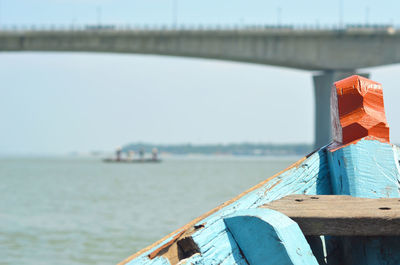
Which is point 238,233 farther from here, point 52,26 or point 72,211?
point 52,26

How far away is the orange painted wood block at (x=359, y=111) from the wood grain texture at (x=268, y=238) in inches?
28.7

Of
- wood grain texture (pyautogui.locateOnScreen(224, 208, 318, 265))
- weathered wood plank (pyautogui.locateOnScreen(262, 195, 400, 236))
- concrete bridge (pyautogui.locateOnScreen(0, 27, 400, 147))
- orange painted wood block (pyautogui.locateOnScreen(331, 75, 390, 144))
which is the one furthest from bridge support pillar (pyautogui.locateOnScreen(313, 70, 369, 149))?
wood grain texture (pyautogui.locateOnScreen(224, 208, 318, 265))

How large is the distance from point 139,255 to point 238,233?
1.11 feet

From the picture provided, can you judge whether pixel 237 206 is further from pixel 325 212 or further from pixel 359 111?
pixel 359 111

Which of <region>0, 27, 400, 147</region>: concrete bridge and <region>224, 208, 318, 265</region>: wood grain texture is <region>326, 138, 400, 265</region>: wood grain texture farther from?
<region>0, 27, 400, 147</region>: concrete bridge

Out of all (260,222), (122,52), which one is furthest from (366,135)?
(122,52)

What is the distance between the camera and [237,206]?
2238 millimetres

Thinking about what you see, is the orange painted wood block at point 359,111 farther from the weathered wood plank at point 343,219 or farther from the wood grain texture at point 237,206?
the weathered wood plank at point 343,219

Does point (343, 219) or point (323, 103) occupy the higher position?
point (343, 219)

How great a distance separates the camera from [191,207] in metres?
24.6

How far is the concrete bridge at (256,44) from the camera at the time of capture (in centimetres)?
4656

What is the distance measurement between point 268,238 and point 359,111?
3.01 ft

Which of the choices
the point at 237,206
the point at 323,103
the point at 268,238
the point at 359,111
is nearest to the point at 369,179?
the point at 359,111

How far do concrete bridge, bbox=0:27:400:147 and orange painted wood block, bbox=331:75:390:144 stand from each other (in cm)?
4386
